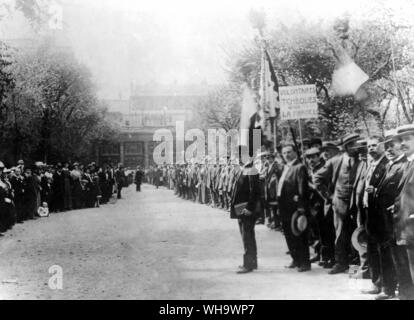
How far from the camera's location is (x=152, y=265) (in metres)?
9.19

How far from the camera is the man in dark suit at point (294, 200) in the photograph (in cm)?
859

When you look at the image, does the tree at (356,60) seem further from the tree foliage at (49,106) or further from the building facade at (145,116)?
the building facade at (145,116)

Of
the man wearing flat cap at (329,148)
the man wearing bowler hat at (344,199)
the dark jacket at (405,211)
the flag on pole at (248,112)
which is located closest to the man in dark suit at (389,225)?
the dark jacket at (405,211)

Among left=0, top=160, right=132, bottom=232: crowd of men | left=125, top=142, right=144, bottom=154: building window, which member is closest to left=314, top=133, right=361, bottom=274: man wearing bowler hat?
left=0, top=160, right=132, bottom=232: crowd of men

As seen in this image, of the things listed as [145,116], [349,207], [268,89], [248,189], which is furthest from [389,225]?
[145,116]

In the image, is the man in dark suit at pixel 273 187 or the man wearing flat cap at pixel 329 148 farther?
the man in dark suit at pixel 273 187

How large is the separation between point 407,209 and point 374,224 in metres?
0.95

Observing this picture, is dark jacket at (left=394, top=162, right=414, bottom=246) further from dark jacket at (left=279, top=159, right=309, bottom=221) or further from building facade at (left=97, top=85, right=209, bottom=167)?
building facade at (left=97, top=85, right=209, bottom=167)

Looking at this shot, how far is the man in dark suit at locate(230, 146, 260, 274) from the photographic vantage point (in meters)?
8.49

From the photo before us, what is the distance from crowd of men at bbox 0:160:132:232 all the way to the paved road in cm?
99

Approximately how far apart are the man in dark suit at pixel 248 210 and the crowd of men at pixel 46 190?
720 cm

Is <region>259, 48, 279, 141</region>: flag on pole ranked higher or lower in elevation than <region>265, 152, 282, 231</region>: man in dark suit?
higher

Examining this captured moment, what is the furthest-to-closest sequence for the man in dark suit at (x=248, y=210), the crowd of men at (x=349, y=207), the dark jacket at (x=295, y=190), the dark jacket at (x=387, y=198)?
1. the dark jacket at (x=295, y=190)
2. the man in dark suit at (x=248, y=210)
3. the dark jacket at (x=387, y=198)
4. the crowd of men at (x=349, y=207)

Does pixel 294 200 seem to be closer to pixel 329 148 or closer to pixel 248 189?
pixel 248 189
